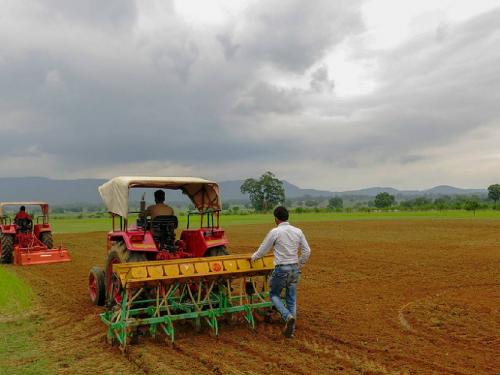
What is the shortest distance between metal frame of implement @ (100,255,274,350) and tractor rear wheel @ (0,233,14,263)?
994 cm

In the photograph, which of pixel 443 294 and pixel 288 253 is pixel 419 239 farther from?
pixel 288 253

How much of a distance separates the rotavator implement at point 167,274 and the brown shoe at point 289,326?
0.64 meters

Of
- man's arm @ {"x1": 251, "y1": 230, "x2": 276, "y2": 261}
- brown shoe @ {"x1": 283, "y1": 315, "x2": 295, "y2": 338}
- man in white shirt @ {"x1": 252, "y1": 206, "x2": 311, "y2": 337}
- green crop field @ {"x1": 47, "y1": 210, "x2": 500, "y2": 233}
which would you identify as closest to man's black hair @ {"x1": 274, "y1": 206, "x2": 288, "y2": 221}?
man in white shirt @ {"x1": 252, "y1": 206, "x2": 311, "y2": 337}

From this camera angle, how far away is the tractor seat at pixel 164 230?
8797 millimetres

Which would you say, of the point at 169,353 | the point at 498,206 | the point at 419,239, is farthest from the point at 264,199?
the point at 169,353

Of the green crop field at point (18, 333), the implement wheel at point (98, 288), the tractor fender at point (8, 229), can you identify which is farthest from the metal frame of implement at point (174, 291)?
the tractor fender at point (8, 229)

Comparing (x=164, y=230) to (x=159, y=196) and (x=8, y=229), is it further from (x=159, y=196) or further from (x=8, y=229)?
(x=8, y=229)

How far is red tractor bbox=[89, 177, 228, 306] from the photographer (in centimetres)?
812

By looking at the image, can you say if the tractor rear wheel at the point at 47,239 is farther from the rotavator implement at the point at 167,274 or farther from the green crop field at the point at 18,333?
the rotavator implement at the point at 167,274

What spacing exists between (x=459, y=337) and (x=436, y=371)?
160 centimetres

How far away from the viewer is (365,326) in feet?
24.6

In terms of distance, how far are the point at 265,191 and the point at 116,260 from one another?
96769mm

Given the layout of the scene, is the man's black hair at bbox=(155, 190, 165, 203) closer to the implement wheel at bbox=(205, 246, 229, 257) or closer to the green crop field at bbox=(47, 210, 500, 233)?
the implement wheel at bbox=(205, 246, 229, 257)

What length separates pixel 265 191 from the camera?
105 m
